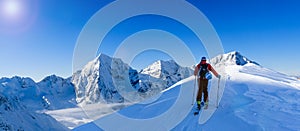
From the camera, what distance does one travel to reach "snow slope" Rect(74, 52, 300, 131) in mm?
14039

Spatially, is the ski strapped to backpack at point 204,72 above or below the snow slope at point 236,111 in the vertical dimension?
above

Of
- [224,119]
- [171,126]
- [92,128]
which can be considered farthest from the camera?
[92,128]

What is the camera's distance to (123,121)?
61.5 ft

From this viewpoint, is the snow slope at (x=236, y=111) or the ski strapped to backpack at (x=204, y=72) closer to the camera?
the snow slope at (x=236, y=111)

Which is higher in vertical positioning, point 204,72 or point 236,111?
point 204,72

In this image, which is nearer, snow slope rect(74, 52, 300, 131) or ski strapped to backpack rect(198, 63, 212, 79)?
snow slope rect(74, 52, 300, 131)

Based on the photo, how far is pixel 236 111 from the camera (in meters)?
15.2

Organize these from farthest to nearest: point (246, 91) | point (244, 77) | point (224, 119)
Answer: point (244, 77), point (246, 91), point (224, 119)

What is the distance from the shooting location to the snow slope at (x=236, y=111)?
14039 mm

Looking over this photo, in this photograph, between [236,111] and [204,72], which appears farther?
[204,72]

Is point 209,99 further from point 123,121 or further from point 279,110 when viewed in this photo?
point 123,121

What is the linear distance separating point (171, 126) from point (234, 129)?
3.56 meters

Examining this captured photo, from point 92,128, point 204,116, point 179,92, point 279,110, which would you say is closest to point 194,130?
point 204,116

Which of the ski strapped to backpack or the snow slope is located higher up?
the ski strapped to backpack
